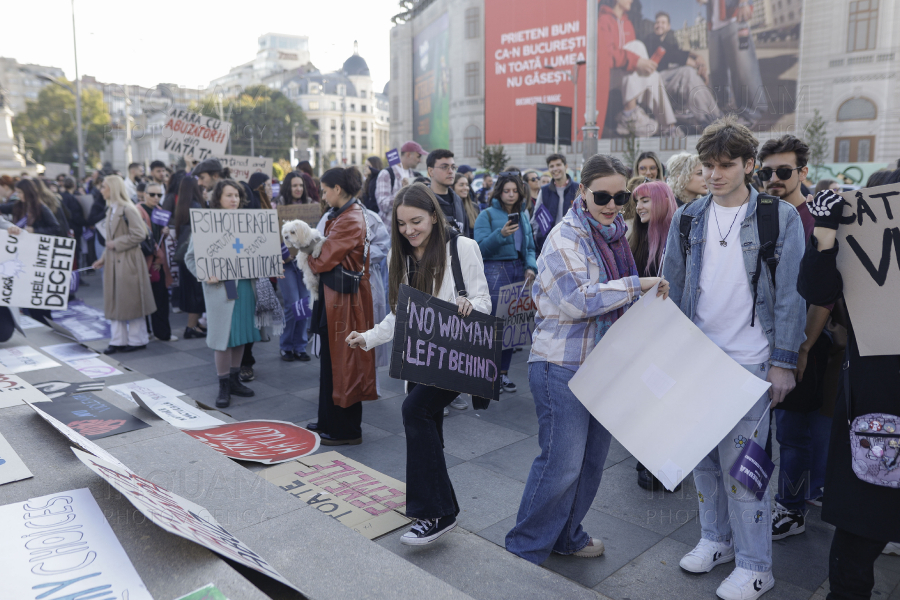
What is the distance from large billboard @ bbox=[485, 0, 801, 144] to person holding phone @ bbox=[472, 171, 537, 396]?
34921 mm

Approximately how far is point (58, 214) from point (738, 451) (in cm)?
1008

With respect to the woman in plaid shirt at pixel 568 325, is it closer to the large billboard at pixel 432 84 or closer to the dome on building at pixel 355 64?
the large billboard at pixel 432 84

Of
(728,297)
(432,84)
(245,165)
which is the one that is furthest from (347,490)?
(432,84)

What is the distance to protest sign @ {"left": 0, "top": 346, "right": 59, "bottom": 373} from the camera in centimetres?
443

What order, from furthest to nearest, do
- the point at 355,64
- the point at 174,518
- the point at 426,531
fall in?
the point at 355,64 < the point at 426,531 < the point at 174,518

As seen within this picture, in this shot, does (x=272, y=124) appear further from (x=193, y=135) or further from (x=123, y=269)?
(x=123, y=269)

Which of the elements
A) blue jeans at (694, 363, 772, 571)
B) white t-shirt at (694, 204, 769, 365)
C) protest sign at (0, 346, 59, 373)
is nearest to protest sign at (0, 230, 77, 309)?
protest sign at (0, 346, 59, 373)

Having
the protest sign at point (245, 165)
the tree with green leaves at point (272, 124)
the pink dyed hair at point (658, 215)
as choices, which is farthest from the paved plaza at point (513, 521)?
the tree with green leaves at point (272, 124)

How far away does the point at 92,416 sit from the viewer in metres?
3.31

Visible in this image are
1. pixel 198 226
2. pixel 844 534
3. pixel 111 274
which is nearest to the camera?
pixel 844 534

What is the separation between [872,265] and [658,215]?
1578 millimetres

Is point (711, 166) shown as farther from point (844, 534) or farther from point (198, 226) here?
point (198, 226)

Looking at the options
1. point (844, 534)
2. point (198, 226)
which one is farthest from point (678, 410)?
point (198, 226)

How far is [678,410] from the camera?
262cm
